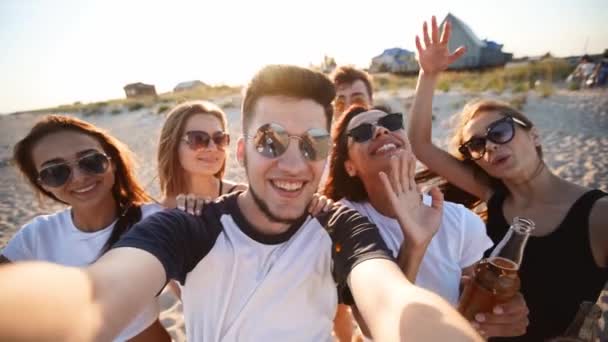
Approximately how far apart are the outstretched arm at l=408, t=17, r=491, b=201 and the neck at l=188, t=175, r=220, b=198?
2.02 metres

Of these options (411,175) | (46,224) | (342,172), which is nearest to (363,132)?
A: (342,172)

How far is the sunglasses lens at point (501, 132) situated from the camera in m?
2.15

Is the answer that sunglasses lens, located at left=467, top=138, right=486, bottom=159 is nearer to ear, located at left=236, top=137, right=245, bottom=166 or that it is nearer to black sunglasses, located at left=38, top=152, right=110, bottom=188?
ear, located at left=236, top=137, right=245, bottom=166

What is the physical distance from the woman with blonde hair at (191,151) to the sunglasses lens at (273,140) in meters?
1.33

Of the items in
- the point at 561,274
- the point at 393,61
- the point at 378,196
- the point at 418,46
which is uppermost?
the point at 393,61

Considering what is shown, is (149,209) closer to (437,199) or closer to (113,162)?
Result: (113,162)

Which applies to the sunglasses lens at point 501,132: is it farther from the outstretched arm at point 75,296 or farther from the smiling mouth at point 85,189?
the smiling mouth at point 85,189

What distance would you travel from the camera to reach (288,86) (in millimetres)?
1626

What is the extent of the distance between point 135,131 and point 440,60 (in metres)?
18.7

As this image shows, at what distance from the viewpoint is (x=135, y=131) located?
1736 centimetres

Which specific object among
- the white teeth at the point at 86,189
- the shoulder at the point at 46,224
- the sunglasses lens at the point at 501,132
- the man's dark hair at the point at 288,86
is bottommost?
the shoulder at the point at 46,224

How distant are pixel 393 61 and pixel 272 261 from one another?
4279 cm

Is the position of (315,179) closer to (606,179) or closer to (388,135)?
(388,135)

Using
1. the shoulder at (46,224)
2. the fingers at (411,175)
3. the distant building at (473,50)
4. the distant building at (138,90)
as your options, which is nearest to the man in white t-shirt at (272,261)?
the fingers at (411,175)
